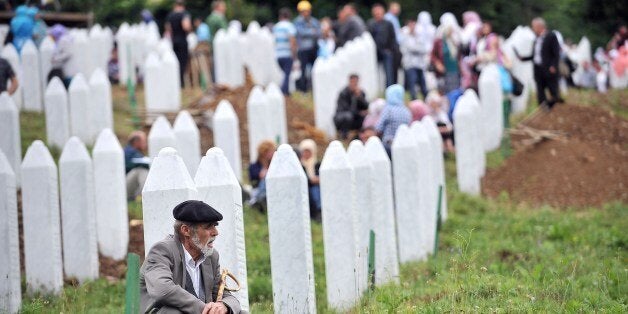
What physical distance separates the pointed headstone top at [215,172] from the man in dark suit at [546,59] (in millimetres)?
13966

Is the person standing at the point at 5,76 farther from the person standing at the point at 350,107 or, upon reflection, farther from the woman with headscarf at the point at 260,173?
the person standing at the point at 350,107

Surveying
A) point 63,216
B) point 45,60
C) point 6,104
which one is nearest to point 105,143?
point 63,216

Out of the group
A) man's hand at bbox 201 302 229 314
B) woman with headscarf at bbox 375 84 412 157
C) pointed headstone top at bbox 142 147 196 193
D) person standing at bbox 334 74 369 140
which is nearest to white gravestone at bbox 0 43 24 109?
person standing at bbox 334 74 369 140

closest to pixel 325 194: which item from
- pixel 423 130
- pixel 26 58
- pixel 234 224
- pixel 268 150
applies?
pixel 234 224

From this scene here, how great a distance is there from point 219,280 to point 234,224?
105 centimetres

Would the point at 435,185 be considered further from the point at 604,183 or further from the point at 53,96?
the point at 53,96

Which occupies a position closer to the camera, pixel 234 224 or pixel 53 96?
pixel 234 224

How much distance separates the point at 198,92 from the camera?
25.8m

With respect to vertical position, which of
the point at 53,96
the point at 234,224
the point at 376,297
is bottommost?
the point at 376,297

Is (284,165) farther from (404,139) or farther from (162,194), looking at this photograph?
(404,139)

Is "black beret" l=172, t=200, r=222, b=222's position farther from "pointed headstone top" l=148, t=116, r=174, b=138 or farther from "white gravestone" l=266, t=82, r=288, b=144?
"white gravestone" l=266, t=82, r=288, b=144

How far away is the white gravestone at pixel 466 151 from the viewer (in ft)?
65.1

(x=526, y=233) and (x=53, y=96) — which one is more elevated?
(x=53, y=96)

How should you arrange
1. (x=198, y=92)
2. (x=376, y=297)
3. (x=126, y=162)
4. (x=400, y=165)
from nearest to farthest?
(x=376, y=297)
(x=400, y=165)
(x=126, y=162)
(x=198, y=92)
